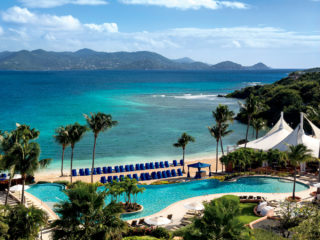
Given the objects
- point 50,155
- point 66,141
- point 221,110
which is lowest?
point 50,155

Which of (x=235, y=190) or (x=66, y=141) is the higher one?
(x=66, y=141)

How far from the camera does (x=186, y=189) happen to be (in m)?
29.6

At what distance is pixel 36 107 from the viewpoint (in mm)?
87750

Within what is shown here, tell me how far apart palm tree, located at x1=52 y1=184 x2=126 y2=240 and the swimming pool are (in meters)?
11.6

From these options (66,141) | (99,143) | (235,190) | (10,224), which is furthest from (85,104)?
(10,224)

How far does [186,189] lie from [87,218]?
55.1 ft

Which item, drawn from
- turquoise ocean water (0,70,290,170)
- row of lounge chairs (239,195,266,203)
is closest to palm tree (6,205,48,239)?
row of lounge chairs (239,195,266,203)

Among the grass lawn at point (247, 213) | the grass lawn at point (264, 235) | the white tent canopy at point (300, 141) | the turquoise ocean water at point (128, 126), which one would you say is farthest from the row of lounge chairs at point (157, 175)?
the grass lawn at point (264, 235)

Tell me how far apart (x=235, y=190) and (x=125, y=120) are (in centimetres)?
4356

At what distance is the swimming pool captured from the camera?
2686 centimetres

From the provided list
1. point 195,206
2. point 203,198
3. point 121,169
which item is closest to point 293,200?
point 203,198

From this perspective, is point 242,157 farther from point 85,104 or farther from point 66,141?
point 85,104

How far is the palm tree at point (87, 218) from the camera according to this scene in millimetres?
13500

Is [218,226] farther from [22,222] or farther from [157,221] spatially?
[22,222]
